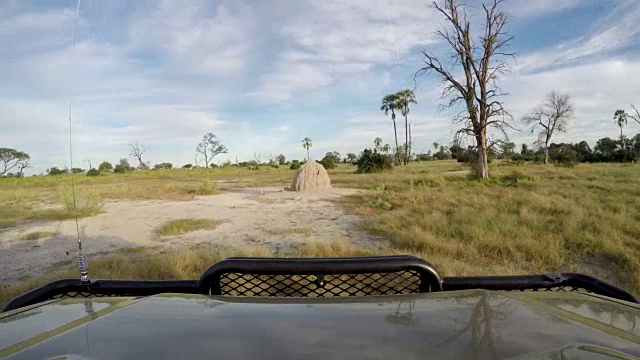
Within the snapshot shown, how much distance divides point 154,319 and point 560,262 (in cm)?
633

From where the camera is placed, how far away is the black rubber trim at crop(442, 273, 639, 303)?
1675 mm

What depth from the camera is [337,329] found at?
3.46ft

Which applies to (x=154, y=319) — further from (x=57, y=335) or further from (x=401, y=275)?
(x=401, y=275)

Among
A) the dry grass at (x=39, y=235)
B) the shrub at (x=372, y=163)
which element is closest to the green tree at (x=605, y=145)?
the shrub at (x=372, y=163)

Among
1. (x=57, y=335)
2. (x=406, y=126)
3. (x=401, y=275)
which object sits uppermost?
(x=406, y=126)

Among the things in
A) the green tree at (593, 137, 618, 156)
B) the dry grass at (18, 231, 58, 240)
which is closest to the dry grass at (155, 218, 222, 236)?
the dry grass at (18, 231, 58, 240)

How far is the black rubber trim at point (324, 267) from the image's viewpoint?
1.59m

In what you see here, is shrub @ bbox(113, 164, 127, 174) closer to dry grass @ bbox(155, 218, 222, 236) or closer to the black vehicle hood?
dry grass @ bbox(155, 218, 222, 236)

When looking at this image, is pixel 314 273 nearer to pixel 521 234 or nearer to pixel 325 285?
pixel 325 285

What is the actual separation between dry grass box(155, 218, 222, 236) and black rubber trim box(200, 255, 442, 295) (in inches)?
328

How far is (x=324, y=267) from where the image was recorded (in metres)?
1.59

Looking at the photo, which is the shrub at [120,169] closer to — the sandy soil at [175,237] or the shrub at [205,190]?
the shrub at [205,190]

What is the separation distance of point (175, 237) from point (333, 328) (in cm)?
867

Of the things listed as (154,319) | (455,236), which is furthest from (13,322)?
(455,236)
